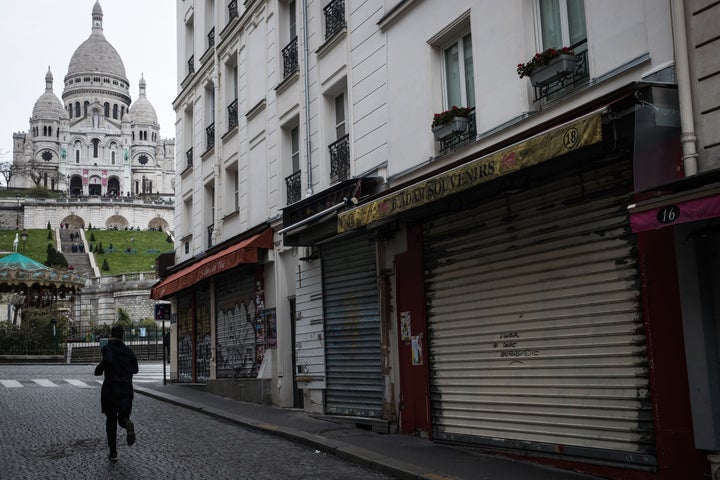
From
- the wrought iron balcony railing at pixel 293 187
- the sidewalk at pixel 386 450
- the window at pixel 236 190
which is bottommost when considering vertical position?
the sidewalk at pixel 386 450

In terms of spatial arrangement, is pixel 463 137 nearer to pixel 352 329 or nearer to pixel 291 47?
pixel 352 329

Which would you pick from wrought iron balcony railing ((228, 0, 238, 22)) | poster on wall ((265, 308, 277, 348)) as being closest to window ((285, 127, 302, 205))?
poster on wall ((265, 308, 277, 348))

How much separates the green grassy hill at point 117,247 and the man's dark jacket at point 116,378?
67923 mm

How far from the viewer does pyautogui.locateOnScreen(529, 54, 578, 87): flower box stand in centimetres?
851

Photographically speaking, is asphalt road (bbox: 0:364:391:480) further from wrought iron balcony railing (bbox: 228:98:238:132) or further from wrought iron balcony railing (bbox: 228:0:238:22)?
wrought iron balcony railing (bbox: 228:0:238:22)

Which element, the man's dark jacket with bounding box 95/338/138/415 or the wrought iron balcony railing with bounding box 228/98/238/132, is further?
the wrought iron balcony railing with bounding box 228/98/238/132

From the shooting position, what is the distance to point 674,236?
7172mm

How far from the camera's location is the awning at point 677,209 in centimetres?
622

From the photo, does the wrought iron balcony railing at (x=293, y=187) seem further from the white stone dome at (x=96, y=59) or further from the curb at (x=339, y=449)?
the white stone dome at (x=96, y=59)

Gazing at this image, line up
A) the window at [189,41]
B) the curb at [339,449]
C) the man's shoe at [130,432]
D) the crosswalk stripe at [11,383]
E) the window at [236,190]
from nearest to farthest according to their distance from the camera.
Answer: the curb at [339,449]
the man's shoe at [130,432]
the window at [236,190]
the crosswalk stripe at [11,383]
the window at [189,41]

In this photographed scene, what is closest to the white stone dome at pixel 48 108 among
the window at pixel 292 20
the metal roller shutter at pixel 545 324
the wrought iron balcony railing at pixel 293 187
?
the window at pixel 292 20

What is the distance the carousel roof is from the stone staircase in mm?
25562

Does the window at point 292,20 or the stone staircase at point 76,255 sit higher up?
the stone staircase at point 76,255

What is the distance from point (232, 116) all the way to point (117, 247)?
75.3 meters
